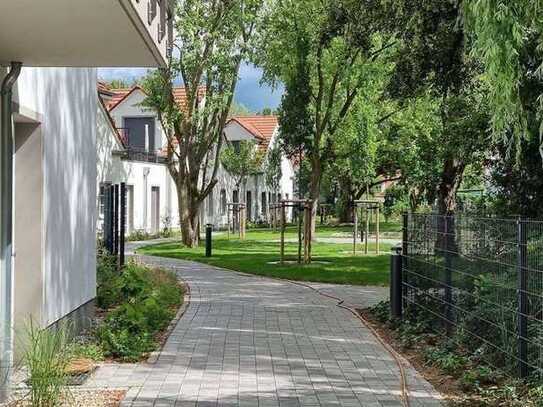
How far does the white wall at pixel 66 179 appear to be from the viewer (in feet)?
27.3

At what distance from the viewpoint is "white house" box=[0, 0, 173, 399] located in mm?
5473

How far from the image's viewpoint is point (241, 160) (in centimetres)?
4722

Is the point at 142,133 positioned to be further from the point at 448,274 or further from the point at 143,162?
the point at 448,274

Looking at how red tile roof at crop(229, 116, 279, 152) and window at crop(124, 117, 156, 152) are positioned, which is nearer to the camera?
window at crop(124, 117, 156, 152)

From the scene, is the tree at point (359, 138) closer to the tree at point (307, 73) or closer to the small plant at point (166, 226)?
the tree at point (307, 73)

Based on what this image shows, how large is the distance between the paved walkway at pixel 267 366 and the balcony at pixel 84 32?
297 cm

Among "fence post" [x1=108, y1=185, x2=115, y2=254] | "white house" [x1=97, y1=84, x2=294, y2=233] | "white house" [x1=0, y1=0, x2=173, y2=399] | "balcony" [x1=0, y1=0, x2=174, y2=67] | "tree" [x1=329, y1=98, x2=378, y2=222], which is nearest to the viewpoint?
"balcony" [x1=0, y1=0, x2=174, y2=67]

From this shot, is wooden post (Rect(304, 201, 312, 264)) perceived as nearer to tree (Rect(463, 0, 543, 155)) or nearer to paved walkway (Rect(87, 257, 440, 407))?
paved walkway (Rect(87, 257, 440, 407))

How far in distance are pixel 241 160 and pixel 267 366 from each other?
129 feet

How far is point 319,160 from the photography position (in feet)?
98.0

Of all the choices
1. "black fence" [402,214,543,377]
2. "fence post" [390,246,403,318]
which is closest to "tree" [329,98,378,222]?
"fence post" [390,246,403,318]

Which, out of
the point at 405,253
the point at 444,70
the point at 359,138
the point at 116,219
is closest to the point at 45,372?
the point at 405,253

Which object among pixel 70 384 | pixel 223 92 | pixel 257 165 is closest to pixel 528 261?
pixel 70 384

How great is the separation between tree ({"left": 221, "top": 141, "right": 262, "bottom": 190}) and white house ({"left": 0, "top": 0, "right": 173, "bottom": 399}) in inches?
1391
